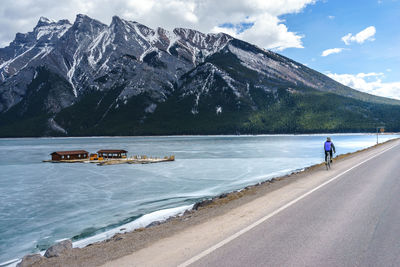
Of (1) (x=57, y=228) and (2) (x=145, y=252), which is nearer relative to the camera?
(2) (x=145, y=252)

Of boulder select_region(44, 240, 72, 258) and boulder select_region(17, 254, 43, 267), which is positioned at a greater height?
boulder select_region(44, 240, 72, 258)

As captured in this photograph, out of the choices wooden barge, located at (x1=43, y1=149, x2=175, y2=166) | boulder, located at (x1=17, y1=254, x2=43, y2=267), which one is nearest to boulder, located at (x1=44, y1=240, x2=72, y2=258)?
boulder, located at (x1=17, y1=254, x2=43, y2=267)

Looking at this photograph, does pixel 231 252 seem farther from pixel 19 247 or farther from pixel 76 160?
pixel 76 160

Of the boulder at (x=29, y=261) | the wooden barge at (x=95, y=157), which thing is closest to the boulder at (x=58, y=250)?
the boulder at (x=29, y=261)

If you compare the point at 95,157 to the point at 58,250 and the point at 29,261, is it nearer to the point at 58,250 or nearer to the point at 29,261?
the point at 58,250

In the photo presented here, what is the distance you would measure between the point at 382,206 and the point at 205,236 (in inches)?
317

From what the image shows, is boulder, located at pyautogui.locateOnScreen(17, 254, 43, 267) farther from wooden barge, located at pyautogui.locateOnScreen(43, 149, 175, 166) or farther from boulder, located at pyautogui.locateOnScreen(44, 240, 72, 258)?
wooden barge, located at pyautogui.locateOnScreen(43, 149, 175, 166)

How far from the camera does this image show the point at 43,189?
41.3 metres

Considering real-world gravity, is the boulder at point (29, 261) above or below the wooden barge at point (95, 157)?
above

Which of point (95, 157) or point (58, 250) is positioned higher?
point (58, 250)

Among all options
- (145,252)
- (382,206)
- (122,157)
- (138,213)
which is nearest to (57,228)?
(138,213)

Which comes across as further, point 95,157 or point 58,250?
point 95,157

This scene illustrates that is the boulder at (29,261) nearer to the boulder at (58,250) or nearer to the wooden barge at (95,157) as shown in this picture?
the boulder at (58,250)

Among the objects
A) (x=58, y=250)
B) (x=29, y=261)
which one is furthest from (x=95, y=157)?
(x=29, y=261)
